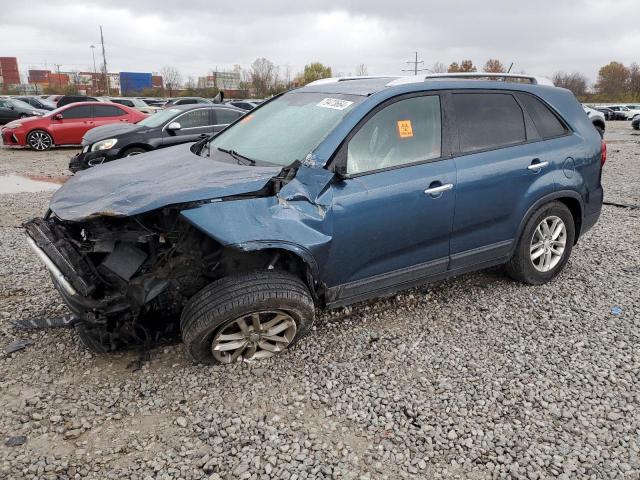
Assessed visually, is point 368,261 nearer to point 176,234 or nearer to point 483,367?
point 483,367

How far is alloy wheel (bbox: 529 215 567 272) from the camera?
4.10 meters

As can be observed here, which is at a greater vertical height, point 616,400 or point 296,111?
point 296,111

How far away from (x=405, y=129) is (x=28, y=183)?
Answer: 27.5ft

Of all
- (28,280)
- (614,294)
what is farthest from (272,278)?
(614,294)

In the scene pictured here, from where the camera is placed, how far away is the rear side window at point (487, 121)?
3.57m

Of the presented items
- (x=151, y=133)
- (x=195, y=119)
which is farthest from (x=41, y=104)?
(x=151, y=133)

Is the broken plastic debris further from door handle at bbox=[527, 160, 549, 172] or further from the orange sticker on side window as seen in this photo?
door handle at bbox=[527, 160, 549, 172]

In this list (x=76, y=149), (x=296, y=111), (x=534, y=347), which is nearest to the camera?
(x=534, y=347)

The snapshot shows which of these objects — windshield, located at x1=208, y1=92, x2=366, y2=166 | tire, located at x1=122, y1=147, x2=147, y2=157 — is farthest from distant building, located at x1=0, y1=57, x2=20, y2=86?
windshield, located at x1=208, y1=92, x2=366, y2=166

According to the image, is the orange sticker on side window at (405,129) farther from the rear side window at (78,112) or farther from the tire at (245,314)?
the rear side window at (78,112)

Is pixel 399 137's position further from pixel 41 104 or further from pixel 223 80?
pixel 223 80

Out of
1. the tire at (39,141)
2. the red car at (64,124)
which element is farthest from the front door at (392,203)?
the tire at (39,141)

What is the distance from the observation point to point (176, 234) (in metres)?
2.89

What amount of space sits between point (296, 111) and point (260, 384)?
80.3 inches
